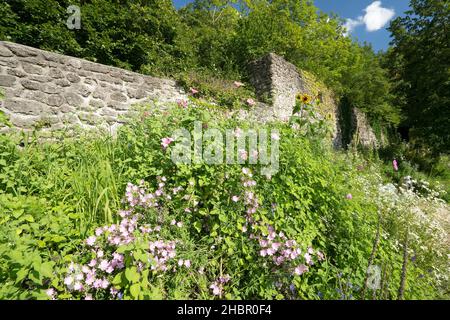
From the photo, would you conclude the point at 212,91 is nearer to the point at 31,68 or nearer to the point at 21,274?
the point at 31,68

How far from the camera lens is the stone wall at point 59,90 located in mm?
2852

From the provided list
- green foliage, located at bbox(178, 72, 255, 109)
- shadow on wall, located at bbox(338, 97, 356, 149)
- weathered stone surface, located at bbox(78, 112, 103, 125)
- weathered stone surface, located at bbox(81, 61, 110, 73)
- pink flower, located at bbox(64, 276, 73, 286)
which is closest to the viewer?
pink flower, located at bbox(64, 276, 73, 286)

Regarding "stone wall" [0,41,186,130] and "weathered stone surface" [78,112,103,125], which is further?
"weathered stone surface" [78,112,103,125]

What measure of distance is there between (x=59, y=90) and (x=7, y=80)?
535 millimetres

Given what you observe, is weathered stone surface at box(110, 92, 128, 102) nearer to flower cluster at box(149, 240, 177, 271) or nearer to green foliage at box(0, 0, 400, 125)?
green foliage at box(0, 0, 400, 125)

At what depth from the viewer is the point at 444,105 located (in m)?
7.22

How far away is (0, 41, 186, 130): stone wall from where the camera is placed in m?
2.85

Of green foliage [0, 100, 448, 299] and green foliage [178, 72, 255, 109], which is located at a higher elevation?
green foliage [178, 72, 255, 109]

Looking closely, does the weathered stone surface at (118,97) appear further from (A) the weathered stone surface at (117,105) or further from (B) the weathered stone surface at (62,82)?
(B) the weathered stone surface at (62,82)

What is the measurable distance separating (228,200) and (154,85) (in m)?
3.36

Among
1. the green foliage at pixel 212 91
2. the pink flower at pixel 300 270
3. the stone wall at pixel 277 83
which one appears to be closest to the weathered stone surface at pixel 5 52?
the green foliage at pixel 212 91

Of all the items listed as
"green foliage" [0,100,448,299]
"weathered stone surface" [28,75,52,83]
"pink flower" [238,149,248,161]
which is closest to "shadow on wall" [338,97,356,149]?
"green foliage" [0,100,448,299]

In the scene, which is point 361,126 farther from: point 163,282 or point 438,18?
point 163,282

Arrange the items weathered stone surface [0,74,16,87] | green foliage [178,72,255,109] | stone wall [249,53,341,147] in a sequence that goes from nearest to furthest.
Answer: weathered stone surface [0,74,16,87], green foliage [178,72,255,109], stone wall [249,53,341,147]
